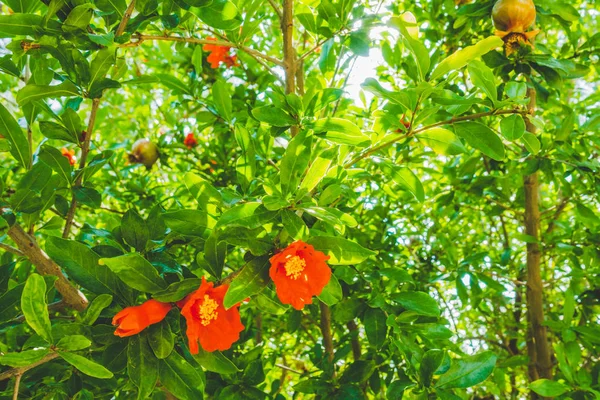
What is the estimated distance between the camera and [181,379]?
0.76 metres

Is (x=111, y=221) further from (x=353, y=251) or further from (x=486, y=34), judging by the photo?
(x=486, y=34)

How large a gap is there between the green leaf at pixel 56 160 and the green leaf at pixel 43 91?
0.32 ft

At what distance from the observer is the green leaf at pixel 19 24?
743 mm

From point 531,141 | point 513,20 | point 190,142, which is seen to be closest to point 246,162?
point 531,141

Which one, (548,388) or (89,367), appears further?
(548,388)

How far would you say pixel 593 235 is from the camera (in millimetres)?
1416

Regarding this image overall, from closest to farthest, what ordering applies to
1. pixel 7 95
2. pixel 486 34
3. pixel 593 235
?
pixel 593 235, pixel 486 34, pixel 7 95

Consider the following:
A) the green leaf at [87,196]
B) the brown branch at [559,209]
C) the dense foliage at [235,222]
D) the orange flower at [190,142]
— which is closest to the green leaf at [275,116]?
the dense foliage at [235,222]

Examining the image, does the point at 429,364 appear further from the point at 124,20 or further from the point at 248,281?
the point at 124,20

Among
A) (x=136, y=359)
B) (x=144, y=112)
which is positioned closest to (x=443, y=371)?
(x=136, y=359)

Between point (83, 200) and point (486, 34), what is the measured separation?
1.36 meters

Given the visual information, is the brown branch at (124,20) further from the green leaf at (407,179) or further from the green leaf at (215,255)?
the green leaf at (407,179)

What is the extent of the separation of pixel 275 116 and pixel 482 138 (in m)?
0.38

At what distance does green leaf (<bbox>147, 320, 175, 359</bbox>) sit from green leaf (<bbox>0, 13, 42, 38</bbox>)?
0.51 m
